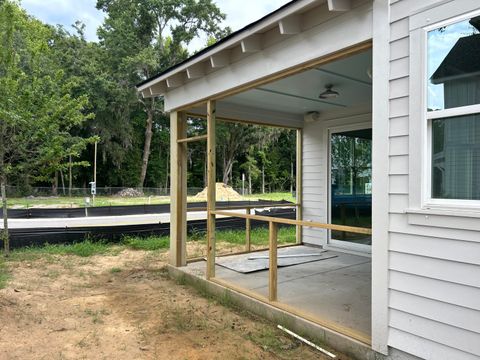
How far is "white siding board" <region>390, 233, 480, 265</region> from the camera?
217 centimetres

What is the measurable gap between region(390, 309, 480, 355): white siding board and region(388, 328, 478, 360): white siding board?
0.03 metres

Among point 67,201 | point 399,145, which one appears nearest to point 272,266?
point 399,145

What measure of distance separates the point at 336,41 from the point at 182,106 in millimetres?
2858

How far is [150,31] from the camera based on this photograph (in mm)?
31250

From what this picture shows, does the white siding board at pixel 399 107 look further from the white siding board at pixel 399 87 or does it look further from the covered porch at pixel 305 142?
the covered porch at pixel 305 142

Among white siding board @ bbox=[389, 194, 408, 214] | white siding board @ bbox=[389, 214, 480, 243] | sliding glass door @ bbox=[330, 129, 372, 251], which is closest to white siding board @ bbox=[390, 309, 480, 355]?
white siding board @ bbox=[389, 214, 480, 243]

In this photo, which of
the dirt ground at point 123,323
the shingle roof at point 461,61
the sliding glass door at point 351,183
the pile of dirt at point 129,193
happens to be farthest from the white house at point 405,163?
the pile of dirt at point 129,193

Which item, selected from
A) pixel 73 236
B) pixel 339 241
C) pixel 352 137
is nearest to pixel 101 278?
pixel 73 236

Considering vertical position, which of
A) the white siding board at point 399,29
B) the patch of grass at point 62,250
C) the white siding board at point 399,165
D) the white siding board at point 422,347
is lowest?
the patch of grass at point 62,250

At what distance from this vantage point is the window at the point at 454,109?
2.20m

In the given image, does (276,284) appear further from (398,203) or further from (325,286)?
(398,203)

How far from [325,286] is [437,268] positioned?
210cm

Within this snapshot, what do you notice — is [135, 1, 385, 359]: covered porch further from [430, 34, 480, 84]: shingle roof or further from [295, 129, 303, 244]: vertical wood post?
[430, 34, 480, 84]: shingle roof

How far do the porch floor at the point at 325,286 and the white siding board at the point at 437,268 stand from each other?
2.52 feet
